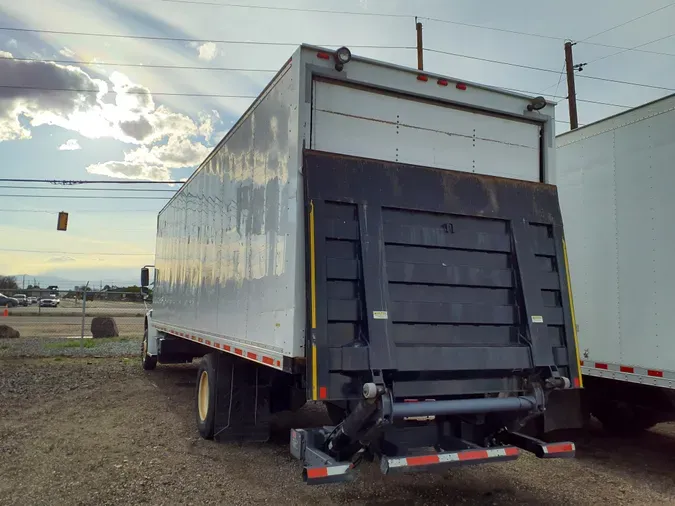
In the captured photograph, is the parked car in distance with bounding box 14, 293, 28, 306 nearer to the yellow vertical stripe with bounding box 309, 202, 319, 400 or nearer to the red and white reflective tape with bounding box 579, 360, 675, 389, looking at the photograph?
the red and white reflective tape with bounding box 579, 360, 675, 389

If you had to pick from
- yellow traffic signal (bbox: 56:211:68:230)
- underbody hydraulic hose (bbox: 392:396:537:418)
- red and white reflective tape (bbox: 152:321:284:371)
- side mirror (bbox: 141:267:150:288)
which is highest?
yellow traffic signal (bbox: 56:211:68:230)

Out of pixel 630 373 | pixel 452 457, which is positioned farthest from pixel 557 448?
pixel 630 373

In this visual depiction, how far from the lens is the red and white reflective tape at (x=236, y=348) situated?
15.4 ft

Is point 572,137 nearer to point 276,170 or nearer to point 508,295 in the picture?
point 508,295

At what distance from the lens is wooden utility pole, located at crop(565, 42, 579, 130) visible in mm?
16375

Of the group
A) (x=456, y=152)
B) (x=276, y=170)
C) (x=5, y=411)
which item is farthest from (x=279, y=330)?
(x=5, y=411)

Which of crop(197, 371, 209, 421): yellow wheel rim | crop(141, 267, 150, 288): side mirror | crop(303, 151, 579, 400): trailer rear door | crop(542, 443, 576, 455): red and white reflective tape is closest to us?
crop(303, 151, 579, 400): trailer rear door

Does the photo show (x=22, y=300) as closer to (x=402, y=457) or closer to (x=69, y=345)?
(x=69, y=345)

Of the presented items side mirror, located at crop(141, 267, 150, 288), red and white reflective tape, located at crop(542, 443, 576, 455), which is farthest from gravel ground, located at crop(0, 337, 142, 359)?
red and white reflective tape, located at crop(542, 443, 576, 455)

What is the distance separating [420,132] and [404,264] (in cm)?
135

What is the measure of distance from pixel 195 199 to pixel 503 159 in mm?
5253

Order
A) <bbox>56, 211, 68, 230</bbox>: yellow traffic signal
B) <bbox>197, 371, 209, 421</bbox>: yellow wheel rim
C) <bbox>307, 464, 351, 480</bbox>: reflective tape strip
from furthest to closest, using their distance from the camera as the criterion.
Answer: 1. <bbox>56, 211, 68, 230</bbox>: yellow traffic signal
2. <bbox>197, 371, 209, 421</bbox>: yellow wheel rim
3. <bbox>307, 464, 351, 480</bbox>: reflective tape strip

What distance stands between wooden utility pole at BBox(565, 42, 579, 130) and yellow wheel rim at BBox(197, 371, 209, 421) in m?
13.6

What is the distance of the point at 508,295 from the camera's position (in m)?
4.83
